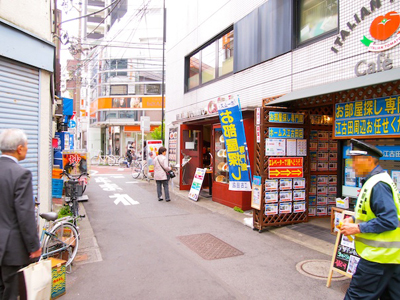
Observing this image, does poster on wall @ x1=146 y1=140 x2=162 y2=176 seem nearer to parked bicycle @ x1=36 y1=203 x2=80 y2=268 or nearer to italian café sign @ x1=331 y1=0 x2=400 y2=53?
parked bicycle @ x1=36 y1=203 x2=80 y2=268

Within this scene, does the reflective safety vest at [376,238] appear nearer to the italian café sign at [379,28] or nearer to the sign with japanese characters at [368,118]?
the sign with japanese characters at [368,118]

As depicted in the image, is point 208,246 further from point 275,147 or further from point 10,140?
point 10,140

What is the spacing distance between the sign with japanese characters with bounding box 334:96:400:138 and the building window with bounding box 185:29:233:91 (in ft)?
16.6

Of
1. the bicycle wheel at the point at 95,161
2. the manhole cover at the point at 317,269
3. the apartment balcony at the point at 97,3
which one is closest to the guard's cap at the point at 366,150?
the manhole cover at the point at 317,269

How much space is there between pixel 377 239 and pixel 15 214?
3.17 meters

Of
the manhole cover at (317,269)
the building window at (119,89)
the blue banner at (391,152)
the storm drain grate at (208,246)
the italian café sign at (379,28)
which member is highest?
the building window at (119,89)

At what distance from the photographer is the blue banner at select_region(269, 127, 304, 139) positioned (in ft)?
21.8

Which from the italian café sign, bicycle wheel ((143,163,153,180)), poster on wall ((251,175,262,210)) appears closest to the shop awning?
the italian café sign

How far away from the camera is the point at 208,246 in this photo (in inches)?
231

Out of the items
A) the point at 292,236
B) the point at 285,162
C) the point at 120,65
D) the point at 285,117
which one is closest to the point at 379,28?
the point at 285,117

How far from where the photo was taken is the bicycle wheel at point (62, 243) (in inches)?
171

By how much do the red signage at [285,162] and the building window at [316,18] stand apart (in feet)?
9.12

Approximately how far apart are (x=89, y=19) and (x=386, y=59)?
51.7 m

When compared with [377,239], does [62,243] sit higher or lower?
lower
